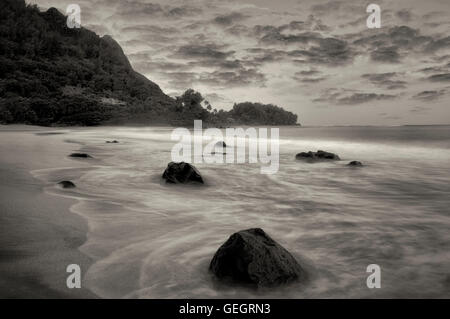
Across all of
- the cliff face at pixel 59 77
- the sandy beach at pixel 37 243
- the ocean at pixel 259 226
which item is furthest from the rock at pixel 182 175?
the cliff face at pixel 59 77

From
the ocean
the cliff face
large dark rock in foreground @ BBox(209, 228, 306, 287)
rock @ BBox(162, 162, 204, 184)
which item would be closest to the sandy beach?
the ocean

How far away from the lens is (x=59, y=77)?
8431 centimetres

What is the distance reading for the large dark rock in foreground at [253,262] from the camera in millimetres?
2928

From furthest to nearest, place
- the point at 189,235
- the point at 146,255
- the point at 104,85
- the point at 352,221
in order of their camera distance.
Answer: the point at 104,85, the point at 352,221, the point at 189,235, the point at 146,255

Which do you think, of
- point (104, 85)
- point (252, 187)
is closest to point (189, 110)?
point (104, 85)

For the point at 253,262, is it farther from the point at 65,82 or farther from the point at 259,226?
the point at 65,82

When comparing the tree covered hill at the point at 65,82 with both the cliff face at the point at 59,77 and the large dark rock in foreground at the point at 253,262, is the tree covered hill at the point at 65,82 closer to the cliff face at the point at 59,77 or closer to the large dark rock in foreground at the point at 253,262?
the cliff face at the point at 59,77

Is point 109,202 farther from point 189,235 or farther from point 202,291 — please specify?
point 202,291

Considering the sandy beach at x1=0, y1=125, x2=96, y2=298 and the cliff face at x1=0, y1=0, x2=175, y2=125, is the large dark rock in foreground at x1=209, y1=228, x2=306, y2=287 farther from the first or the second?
the cliff face at x1=0, y1=0, x2=175, y2=125

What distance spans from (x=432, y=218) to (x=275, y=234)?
3.34m

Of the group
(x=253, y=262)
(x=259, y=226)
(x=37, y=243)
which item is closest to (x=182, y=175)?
(x=259, y=226)

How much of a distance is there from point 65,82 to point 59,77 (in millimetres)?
2150

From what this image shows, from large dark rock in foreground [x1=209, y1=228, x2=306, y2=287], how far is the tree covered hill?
184ft
